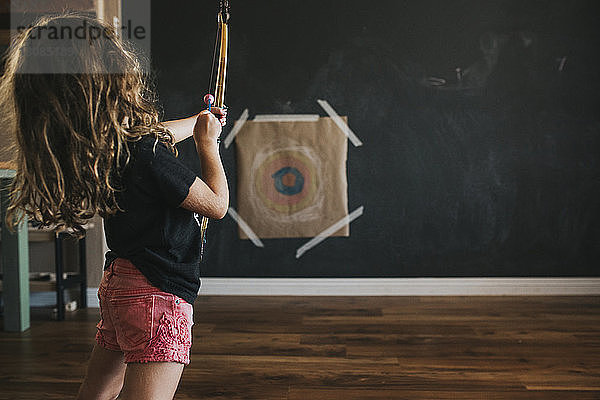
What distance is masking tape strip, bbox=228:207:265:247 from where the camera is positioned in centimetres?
335

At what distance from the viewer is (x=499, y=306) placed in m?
3.05

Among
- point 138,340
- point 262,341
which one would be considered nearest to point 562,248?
point 262,341

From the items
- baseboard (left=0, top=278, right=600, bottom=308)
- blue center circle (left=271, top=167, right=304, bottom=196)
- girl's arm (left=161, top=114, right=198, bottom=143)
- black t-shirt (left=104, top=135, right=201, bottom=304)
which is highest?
girl's arm (left=161, top=114, right=198, bottom=143)

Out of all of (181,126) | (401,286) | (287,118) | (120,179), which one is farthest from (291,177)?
(120,179)

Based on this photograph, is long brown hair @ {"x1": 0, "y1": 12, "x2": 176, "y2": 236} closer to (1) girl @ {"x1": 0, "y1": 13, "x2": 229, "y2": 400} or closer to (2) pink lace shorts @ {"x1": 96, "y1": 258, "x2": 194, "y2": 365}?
(1) girl @ {"x1": 0, "y1": 13, "x2": 229, "y2": 400}

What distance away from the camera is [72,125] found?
3.76 ft

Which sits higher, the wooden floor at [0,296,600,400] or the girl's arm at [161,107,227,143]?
the girl's arm at [161,107,227,143]

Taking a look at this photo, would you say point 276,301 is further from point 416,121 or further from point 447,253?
point 416,121

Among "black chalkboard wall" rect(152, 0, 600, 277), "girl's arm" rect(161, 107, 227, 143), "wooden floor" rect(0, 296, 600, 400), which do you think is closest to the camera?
"girl's arm" rect(161, 107, 227, 143)

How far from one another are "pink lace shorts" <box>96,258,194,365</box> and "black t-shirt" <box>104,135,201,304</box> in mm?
19

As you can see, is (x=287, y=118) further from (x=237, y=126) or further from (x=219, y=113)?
(x=219, y=113)

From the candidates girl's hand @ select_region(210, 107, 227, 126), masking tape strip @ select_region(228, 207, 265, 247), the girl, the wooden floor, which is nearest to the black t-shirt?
the girl

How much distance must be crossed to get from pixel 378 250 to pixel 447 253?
35 centimetres

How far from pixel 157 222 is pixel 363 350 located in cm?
133
